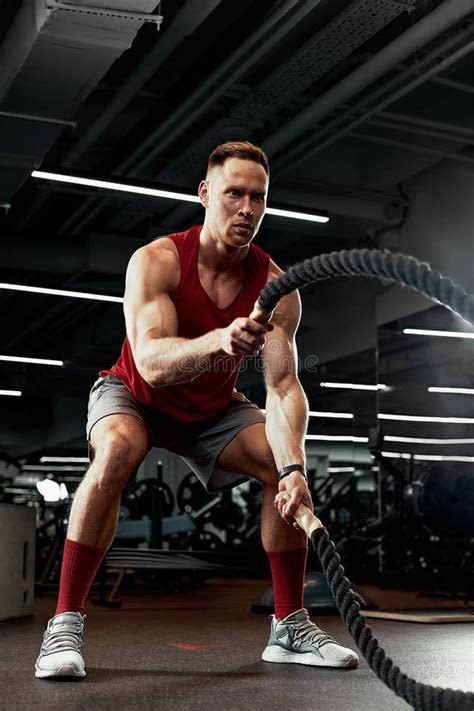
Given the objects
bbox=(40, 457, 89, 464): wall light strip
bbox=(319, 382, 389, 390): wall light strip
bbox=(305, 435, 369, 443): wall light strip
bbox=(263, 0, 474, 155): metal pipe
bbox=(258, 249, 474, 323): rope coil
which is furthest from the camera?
bbox=(40, 457, 89, 464): wall light strip

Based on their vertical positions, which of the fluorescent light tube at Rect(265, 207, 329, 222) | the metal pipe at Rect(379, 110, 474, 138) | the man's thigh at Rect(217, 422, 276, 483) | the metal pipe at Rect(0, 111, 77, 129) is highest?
the metal pipe at Rect(379, 110, 474, 138)

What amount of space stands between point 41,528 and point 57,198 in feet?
9.20

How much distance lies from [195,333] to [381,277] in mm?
897

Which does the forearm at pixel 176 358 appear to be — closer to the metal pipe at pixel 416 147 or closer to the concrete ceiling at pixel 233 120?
the concrete ceiling at pixel 233 120

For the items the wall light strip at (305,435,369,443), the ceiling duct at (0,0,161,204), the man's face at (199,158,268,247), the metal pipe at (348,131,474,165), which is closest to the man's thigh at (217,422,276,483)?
the man's face at (199,158,268,247)

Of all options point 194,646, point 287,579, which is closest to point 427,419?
point 194,646

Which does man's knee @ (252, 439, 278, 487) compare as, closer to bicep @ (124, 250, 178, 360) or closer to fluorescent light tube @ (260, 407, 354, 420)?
bicep @ (124, 250, 178, 360)

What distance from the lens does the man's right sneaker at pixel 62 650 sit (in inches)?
77.5

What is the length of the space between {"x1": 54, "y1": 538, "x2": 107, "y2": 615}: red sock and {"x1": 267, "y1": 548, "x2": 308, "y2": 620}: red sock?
47 cm

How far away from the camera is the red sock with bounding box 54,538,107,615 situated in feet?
6.91

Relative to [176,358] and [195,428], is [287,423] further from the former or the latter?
[176,358]

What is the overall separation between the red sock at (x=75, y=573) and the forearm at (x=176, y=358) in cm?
45

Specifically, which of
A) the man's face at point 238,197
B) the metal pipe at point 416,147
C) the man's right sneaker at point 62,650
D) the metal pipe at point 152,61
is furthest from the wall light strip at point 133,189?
the man's right sneaker at point 62,650

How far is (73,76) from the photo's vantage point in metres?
4.61
